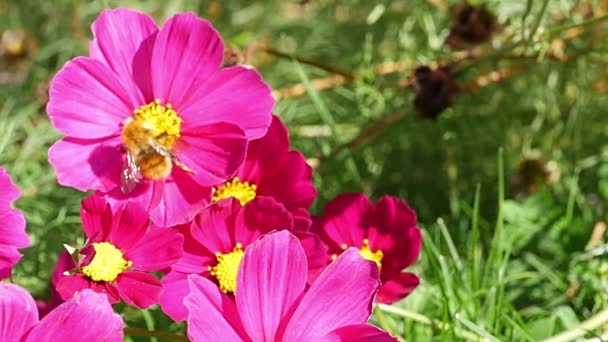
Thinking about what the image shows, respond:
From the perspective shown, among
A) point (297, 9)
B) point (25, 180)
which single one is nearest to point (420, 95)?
point (25, 180)

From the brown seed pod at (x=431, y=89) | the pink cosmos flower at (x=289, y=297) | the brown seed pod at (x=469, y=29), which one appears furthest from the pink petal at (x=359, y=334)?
the brown seed pod at (x=469, y=29)

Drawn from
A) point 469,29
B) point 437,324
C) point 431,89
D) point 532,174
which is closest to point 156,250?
point 437,324

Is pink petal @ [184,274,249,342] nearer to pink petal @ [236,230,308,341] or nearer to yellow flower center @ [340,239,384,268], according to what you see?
pink petal @ [236,230,308,341]

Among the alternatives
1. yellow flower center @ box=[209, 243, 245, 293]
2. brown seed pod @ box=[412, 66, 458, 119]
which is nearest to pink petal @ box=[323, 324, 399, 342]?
yellow flower center @ box=[209, 243, 245, 293]

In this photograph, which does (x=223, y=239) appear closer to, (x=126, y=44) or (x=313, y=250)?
(x=313, y=250)

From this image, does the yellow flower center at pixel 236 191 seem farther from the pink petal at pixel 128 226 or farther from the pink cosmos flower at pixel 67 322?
the pink cosmos flower at pixel 67 322
